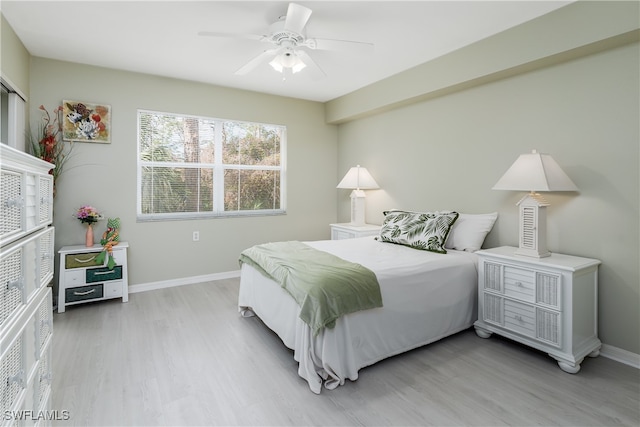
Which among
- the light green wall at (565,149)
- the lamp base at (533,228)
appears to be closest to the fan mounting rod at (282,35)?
the light green wall at (565,149)

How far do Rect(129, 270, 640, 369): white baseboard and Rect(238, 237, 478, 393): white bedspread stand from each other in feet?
2.98

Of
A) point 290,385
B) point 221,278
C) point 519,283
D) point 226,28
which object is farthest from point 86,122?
point 519,283

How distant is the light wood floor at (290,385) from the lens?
179 centimetres

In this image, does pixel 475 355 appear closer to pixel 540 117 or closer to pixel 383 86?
pixel 540 117

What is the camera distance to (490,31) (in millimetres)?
2805

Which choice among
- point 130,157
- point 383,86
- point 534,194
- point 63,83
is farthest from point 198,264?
point 534,194

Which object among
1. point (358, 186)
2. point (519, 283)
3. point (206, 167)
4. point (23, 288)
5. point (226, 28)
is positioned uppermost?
point (226, 28)

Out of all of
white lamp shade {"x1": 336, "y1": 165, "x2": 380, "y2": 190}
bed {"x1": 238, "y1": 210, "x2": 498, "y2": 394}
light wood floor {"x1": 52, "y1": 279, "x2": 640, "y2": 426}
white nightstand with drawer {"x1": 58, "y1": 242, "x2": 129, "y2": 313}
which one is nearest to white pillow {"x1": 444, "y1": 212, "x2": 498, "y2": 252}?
bed {"x1": 238, "y1": 210, "x2": 498, "y2": 394}

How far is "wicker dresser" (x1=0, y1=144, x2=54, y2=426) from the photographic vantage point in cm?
105

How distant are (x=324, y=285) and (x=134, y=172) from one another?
2.93m

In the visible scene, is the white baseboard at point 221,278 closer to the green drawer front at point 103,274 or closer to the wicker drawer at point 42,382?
the green drawer front at point 103,274

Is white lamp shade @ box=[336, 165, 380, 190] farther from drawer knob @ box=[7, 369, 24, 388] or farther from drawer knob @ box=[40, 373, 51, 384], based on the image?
drawer knob @ box=[7, 369, 24, 388]

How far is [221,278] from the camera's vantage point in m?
4.41

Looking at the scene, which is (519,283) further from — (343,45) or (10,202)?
(10,202)
